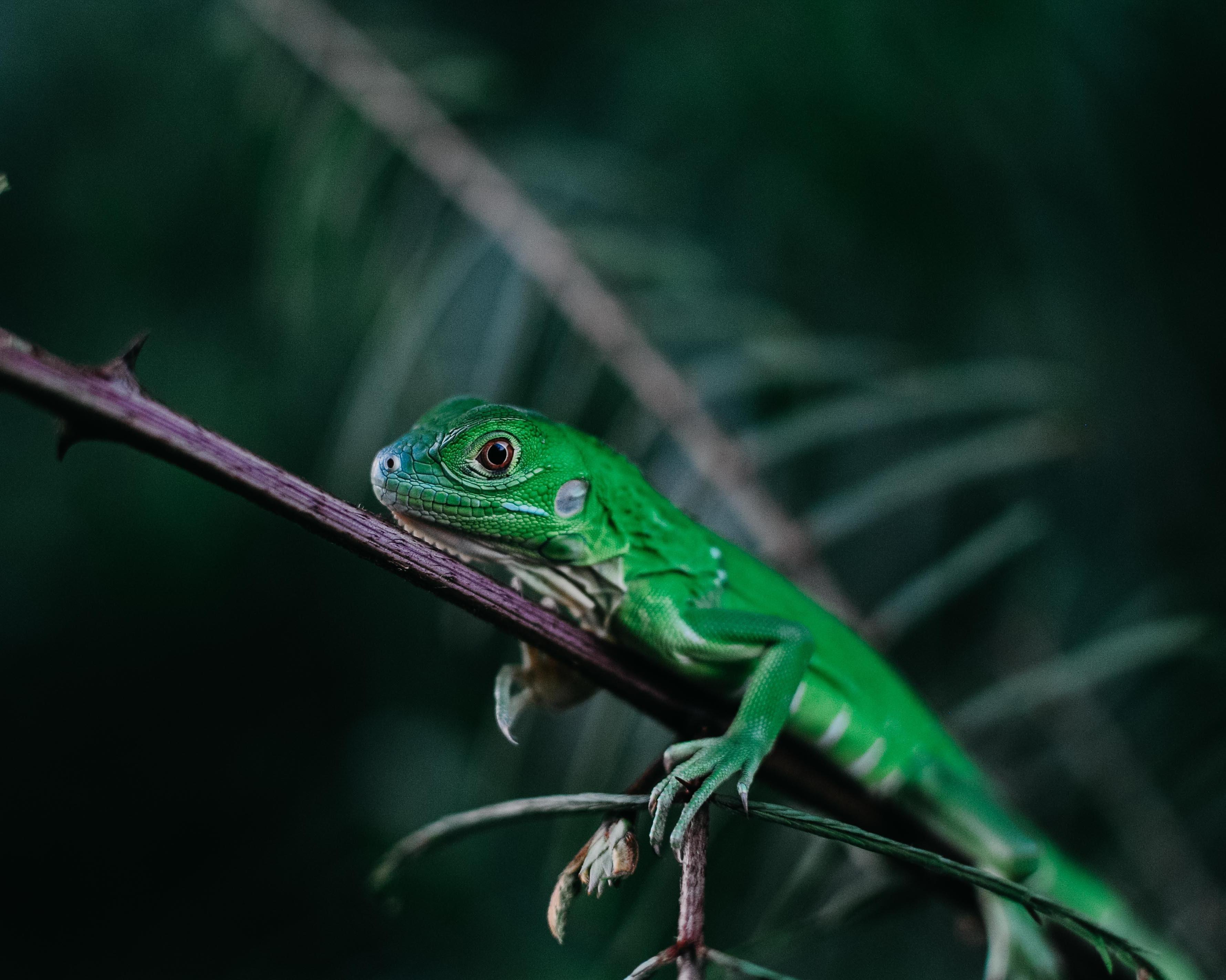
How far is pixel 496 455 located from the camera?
175cm

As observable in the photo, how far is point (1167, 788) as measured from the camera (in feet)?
7.23

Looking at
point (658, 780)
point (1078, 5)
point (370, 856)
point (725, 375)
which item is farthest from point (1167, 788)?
point (370, 856)

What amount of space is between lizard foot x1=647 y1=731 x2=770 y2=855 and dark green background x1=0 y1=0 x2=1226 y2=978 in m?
0.58

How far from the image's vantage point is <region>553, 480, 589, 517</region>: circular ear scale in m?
1.81

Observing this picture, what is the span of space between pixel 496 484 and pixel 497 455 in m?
0.05

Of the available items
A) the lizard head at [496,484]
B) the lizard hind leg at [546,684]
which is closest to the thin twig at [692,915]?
the lizard hind leg at [546,684]

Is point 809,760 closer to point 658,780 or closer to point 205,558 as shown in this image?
point 658,780

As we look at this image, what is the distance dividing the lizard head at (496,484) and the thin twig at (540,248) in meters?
0.49

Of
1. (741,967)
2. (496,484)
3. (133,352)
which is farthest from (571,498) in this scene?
(741,967)

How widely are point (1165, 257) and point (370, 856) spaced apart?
388 centimetres

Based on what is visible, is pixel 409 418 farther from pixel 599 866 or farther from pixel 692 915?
pixel 692 915

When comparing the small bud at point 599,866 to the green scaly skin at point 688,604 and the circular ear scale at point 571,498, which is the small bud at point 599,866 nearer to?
the green scaly skin at point 688,604

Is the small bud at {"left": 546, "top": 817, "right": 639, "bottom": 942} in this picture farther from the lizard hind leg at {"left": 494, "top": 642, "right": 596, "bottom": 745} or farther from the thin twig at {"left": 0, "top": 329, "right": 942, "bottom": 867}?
the lizard hind leg at {"left": 494, "top": 642, "right": 596, "bottom": 745}

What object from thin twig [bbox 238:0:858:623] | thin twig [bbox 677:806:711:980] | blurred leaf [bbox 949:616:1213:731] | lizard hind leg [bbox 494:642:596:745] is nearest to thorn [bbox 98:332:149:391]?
thin twig [bbox 677:806:711:980]
